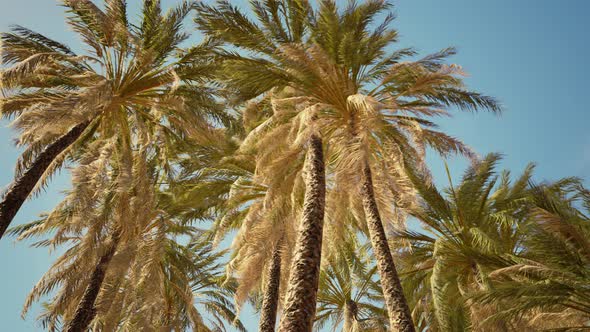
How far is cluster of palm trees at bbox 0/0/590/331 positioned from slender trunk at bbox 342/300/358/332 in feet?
9.54

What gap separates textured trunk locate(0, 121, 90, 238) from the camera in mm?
8172

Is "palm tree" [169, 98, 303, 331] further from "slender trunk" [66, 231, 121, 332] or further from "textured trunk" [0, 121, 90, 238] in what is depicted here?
"textured trunk" [0, 121, 90, 238]

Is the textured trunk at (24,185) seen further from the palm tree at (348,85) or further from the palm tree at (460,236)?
the palm tree at (460,236)

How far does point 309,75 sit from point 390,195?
3560 millimetres

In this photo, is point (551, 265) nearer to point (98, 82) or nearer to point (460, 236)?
point (460, 236)

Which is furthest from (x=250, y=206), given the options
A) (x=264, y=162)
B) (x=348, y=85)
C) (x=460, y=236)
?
(x=460, y=236)

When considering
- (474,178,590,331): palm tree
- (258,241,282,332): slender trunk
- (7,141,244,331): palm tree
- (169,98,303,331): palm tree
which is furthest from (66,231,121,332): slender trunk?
(474,178,590,331): palm tree

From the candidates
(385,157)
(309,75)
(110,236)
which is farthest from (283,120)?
(110,236)

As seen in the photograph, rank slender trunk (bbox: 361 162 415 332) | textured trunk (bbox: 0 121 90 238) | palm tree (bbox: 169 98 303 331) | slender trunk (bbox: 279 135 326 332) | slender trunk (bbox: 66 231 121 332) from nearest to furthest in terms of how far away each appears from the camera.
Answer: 1. slender trunk (bbox: 279 135 326 332)
2. slender trunk (bbox: 361 162 415 332)
3. textured trunk (bbox: 0 121 90 238)
4. palm tree (bbox: 169 98 303 331)
5. slender trunk (bbox: 66 231 121 332)

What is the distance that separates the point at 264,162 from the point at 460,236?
21.3ft

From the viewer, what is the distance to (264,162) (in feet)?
34.9

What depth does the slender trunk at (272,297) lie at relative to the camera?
33.5 feet

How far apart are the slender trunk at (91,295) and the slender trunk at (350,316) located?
7997 millimetres

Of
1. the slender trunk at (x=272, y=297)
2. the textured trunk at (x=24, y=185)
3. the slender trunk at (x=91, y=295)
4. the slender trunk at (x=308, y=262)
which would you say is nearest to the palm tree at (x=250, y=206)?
the slender trunk at (x=272, y=297)
